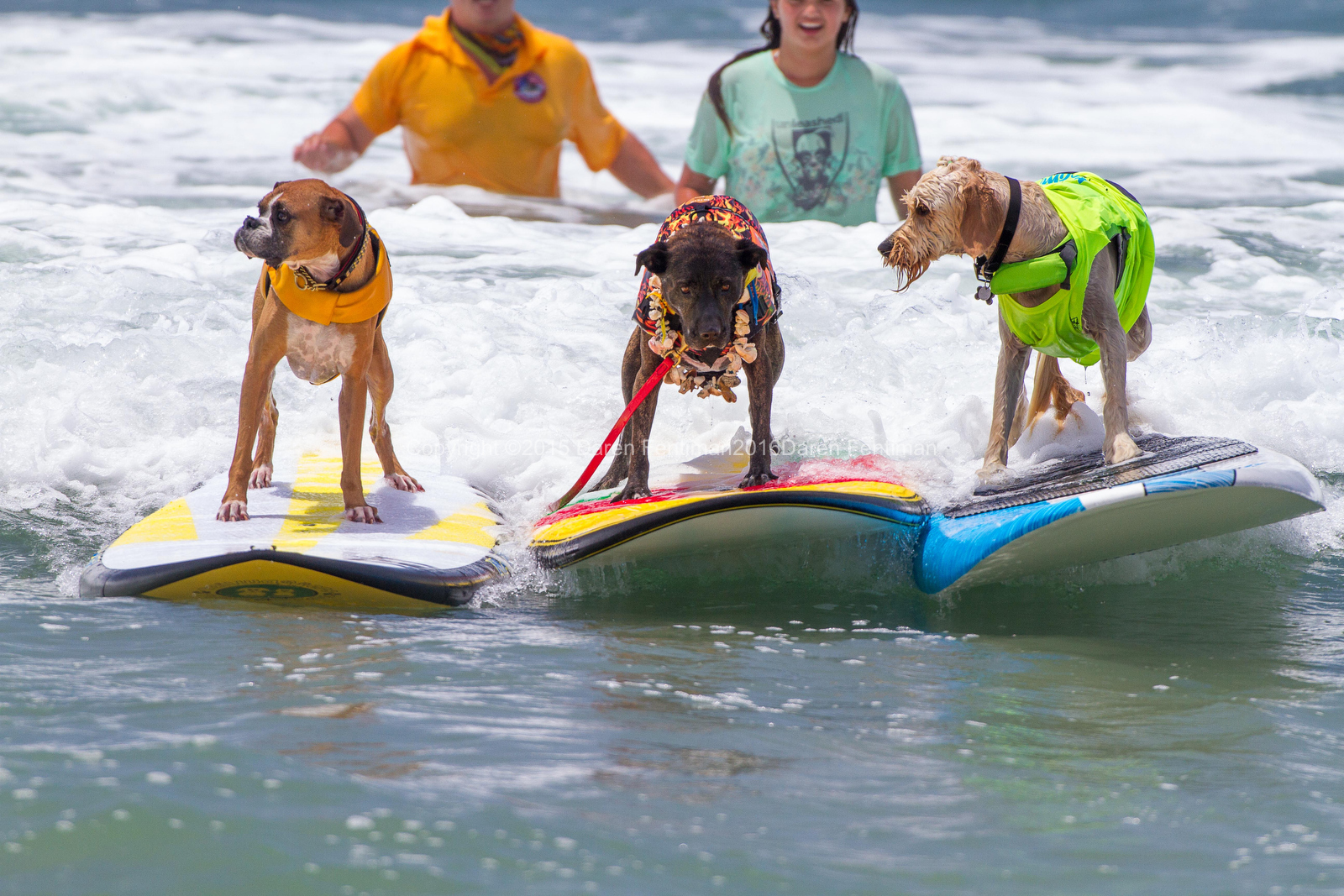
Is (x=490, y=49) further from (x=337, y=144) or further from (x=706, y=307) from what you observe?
(x=706, y=307)

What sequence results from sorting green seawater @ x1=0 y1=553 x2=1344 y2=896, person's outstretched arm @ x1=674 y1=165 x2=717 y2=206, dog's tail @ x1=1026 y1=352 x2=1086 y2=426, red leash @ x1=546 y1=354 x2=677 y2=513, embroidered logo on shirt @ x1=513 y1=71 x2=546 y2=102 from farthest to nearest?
embroidered logo on shirt @ x1=513 y1=71 x2=546 y2=102, person's outstretched arm @ x1=674 y1=165 x2=717 y2=206, dog's tail @ x1=1026 y1=352 x2=1086 y2=426, red leash @ x1=546 y1=354 x2=677 y2=513, green seawater @ x1=0 y1=553 x2=1344 y2=896

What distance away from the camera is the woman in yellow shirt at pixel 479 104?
28.3 feet

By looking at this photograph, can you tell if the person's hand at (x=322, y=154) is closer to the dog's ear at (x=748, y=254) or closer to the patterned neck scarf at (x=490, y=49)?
the patterned neck scarf at (x=490, y=49)

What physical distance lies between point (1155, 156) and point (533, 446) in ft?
32.6

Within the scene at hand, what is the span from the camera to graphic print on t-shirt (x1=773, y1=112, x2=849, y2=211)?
7.70 meters

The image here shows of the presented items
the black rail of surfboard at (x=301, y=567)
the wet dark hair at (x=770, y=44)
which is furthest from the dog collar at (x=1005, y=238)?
the wet dark hair at (x=770, y=44)

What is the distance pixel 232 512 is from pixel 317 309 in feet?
2.58

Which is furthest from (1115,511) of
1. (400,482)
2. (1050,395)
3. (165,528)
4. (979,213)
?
(165,528)

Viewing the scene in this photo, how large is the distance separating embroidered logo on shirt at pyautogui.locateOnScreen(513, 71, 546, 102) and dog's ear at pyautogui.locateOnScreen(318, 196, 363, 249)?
494 cm

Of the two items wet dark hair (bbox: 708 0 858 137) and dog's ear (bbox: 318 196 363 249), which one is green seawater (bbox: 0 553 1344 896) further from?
wet dark hair (bbox: 708 0 858 137)

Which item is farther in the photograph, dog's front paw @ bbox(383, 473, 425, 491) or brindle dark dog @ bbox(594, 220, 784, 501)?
dog's front paw @ bbox(383, 473, 425, 491)

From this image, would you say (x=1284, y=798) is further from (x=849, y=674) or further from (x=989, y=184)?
(x=989, y=184)

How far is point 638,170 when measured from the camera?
31.3 ft

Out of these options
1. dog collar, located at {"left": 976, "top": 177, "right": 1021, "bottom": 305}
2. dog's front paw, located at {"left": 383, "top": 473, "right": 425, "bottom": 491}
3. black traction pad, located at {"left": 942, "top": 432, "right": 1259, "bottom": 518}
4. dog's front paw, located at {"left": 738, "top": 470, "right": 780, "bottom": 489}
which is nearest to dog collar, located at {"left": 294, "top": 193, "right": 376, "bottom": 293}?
dog's front paw, located at {"left": 383, "top": 473, "right": 425, "bottom": 491}
